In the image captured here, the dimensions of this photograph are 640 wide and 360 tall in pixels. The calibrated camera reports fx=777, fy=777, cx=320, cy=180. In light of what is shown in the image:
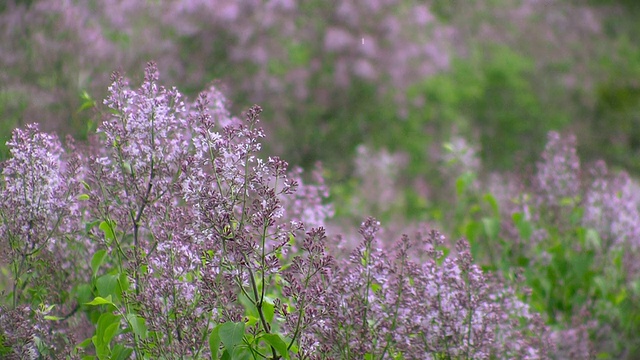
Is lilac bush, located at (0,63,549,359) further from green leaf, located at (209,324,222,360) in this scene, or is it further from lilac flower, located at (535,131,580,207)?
lilac flower, located at (535,131,580,207)

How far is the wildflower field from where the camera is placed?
8.09 feet

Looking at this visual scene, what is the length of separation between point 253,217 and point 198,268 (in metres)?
0.28

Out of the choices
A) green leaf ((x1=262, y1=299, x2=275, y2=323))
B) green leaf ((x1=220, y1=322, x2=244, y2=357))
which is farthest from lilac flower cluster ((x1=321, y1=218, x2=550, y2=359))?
green leaf ((x1=220, y1=322, x2=244, y2=357))

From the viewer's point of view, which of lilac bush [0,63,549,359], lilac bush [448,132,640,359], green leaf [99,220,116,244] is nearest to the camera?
lilac bush [0,63,549,359]

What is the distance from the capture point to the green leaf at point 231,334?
226 centimetres

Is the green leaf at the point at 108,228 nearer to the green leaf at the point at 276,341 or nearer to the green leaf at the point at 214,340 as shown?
the green leaf at the point at 214,340

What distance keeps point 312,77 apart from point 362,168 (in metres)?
2.24

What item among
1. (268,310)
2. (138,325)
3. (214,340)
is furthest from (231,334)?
(138,325)

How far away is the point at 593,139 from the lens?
15.2m

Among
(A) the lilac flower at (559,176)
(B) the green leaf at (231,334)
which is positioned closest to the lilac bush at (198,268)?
(B) the green leaf at (231,334)

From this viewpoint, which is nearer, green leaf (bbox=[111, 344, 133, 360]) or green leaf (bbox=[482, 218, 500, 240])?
green leaf (bbox=[111, 344, 133, 360])

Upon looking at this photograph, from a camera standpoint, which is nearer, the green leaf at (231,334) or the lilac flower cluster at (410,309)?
the green leaf at (231,334)

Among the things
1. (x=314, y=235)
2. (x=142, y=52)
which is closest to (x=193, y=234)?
(x=314, y=235)

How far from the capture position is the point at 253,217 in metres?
2.44
